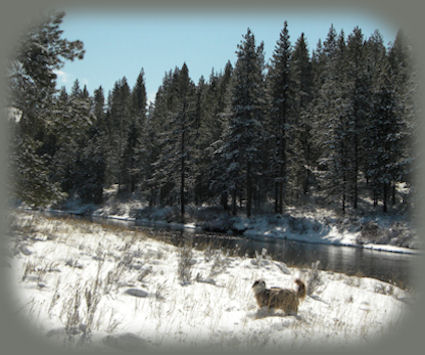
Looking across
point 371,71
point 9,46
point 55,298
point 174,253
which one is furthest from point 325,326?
point 371,71

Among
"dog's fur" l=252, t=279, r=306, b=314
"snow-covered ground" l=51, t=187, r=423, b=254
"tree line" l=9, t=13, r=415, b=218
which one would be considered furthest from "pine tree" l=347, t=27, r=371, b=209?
"dog's fur" l=252, t=279, r=306, b=314

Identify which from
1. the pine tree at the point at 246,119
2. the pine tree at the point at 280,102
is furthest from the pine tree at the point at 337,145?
the pine tree at the point at 246,119

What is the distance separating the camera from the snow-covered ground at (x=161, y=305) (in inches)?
142

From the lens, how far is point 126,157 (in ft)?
172

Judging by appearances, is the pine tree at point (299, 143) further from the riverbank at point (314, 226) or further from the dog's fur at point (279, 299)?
the dog's fur at point (279, 299)

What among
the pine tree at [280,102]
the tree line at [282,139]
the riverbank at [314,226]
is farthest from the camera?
the pine tree at [280,102]

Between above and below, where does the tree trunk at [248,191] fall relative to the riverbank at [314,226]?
above

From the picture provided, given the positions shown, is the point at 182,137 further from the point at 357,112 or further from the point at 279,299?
the point at 279,299

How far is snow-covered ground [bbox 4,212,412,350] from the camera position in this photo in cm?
361

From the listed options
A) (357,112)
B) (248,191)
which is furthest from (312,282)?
(357,112)

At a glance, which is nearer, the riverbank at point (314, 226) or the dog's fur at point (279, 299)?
the dog's fur at point (279, 299)

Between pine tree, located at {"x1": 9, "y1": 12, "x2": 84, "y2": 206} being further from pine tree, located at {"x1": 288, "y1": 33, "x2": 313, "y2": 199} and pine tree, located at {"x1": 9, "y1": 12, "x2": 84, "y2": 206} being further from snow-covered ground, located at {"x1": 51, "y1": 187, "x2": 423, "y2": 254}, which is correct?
pine tree, located at {"x1": 288, "y1": 33, "x2": 313, "y2": 199}

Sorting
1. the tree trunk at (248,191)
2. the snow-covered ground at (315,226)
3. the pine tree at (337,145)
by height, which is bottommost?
the snow-covered ground at (315,226)

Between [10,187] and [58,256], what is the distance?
240cm
